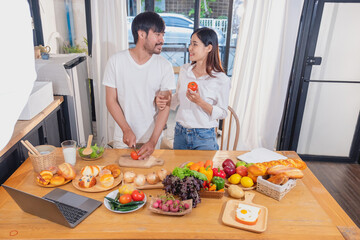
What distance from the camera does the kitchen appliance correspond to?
2.65m

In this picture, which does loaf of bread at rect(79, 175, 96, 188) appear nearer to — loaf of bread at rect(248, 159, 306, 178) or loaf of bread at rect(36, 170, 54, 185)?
loaf of bread at rect(36, 170, 54, 185)

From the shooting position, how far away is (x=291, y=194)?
1.40m

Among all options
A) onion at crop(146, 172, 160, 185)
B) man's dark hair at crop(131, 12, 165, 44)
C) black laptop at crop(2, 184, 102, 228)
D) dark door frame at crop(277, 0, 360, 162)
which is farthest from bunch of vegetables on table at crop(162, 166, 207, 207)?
dark door frame at crop(277, 0, 360, 162)

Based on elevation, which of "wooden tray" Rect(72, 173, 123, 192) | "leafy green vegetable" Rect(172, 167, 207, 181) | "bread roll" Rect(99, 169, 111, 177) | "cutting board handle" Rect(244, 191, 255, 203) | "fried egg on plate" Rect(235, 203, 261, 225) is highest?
"leafy green vegetable" Rect(172, 167, 207, 181)

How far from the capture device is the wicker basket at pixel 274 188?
1.33 metres

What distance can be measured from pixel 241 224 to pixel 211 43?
1193mm

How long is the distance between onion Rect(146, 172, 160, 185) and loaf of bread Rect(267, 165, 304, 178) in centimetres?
56

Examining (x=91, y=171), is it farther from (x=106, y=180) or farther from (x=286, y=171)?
(x=286, y=171)

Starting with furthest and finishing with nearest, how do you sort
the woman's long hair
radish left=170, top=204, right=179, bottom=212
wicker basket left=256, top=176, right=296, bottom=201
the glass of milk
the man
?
the man → the woman's long hair → the glass of milk → wicker basket left=256, top=176, right=296, bottom=201 → radish left=170, top=204, right=179, bottom=212

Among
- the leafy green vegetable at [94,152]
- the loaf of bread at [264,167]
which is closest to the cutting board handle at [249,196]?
the loaf of bread at [264,167]

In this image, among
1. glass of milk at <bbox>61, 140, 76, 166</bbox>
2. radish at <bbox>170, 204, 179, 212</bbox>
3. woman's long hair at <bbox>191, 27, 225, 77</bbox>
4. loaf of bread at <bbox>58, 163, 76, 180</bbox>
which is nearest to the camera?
radish at <bbox>170, 204, 179, 212</bbox>

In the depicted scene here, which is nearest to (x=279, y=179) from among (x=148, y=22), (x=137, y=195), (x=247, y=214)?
(x=247, y=214)

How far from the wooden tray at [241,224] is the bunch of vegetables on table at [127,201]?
1.25 ft

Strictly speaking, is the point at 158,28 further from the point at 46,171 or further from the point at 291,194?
the point at 291,194
